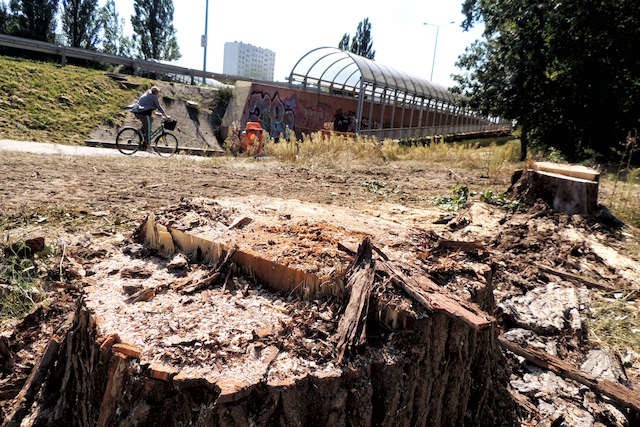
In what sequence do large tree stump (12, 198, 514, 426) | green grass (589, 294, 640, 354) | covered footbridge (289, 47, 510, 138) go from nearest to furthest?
large tree stump (12, 198, 514, 426) < green grass (589, 294, 640, 354) < covered footbridge (289, 47, 510, 138)

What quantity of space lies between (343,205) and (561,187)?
301cm

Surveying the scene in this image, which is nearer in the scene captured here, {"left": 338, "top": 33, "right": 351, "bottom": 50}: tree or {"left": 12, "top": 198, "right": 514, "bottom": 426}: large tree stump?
{"left": 12, "top": 198, "right": 514, "bottom": 426}: large tree stump

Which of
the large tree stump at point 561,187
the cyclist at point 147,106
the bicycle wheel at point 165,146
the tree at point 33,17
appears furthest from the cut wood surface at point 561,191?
the tree at point 33,17

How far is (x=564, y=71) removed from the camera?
47.4 ft

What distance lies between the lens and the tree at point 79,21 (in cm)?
3334

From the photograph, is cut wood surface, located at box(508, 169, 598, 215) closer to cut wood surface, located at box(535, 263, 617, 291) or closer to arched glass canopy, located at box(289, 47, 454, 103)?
cut wood surface, located at box(535, 263, 617, 291)

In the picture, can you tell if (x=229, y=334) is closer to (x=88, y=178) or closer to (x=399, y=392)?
(x=399, y=392)

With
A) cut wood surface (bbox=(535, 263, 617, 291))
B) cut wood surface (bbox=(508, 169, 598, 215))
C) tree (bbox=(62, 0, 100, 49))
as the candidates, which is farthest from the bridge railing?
tree (bbox=(62, 0, 100, 49))

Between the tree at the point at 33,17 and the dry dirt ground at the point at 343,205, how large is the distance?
2815 centimetres

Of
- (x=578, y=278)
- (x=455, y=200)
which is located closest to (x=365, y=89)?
(x=455, y=200)

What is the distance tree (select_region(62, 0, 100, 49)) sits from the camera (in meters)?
33.3

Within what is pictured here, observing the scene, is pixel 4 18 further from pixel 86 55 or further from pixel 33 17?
pixel 86 55

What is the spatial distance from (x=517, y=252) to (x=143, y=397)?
4.22 m

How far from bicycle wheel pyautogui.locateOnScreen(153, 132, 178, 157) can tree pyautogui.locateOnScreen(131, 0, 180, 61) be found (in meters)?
31.8
